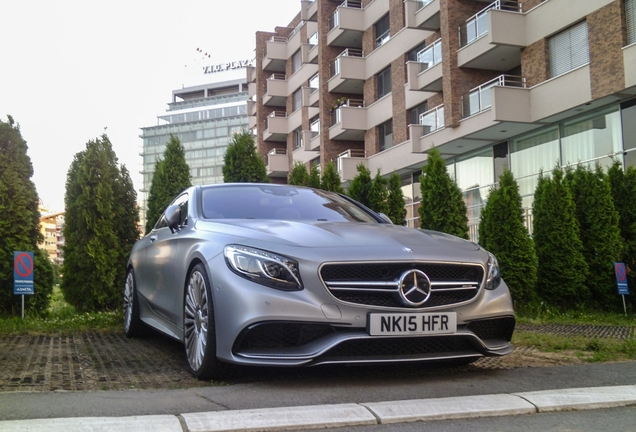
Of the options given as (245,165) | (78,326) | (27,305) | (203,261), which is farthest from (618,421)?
(245,165)

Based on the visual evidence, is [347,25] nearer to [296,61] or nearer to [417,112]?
[417,112]

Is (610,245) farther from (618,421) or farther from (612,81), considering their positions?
(618,421)

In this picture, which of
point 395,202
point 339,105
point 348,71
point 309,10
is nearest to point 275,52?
point 309,10

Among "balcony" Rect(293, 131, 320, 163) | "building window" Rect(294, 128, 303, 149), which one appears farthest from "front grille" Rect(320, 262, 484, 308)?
"building window" Rect(294, 128, 303, 149)

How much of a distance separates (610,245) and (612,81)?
7497 millimetres

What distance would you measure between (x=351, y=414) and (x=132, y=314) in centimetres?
452

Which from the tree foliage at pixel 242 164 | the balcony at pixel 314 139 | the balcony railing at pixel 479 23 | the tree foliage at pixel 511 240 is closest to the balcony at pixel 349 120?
the balcony at pixel 314 139

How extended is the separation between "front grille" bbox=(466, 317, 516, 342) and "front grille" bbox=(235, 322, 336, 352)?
110 cm

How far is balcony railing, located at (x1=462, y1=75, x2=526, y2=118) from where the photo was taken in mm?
23000

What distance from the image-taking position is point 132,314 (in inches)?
299

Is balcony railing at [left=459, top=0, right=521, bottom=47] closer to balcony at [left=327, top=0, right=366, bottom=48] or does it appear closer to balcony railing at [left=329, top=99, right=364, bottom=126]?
balcony railing at [left=329, top=99, right=364, bottom=126]

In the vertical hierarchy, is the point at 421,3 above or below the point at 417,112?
above

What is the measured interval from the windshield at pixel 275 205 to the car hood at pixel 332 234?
432mm

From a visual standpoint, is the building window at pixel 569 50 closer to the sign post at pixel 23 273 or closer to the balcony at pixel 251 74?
the sign post at pixel 23 273
